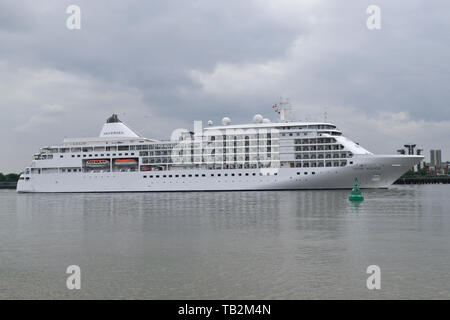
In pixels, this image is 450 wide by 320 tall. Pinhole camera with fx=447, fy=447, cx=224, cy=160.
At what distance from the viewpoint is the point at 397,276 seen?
12.8 metres

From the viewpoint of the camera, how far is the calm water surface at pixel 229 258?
1172 centimetres

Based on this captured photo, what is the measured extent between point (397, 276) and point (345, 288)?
2115 mm

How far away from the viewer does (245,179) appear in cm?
6462

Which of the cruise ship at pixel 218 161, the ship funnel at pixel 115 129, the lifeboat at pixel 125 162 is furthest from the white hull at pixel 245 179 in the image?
the ship funnel at pixel 115 129

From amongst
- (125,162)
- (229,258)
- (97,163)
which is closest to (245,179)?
(125,162)

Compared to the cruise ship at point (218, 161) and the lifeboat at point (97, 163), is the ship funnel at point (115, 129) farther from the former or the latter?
the lifeboat at point (97, 163)

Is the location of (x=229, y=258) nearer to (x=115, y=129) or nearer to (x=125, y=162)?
(x=125, y=162)

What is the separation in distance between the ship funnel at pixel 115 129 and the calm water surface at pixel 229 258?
2042 inches

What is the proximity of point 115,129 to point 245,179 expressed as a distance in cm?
2730

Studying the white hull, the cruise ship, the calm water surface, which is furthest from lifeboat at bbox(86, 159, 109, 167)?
the calm water surface

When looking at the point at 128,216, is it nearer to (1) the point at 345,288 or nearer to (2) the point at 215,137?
(1) the point at 345,288

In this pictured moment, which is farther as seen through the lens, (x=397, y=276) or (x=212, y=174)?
(x=212, y=174)
